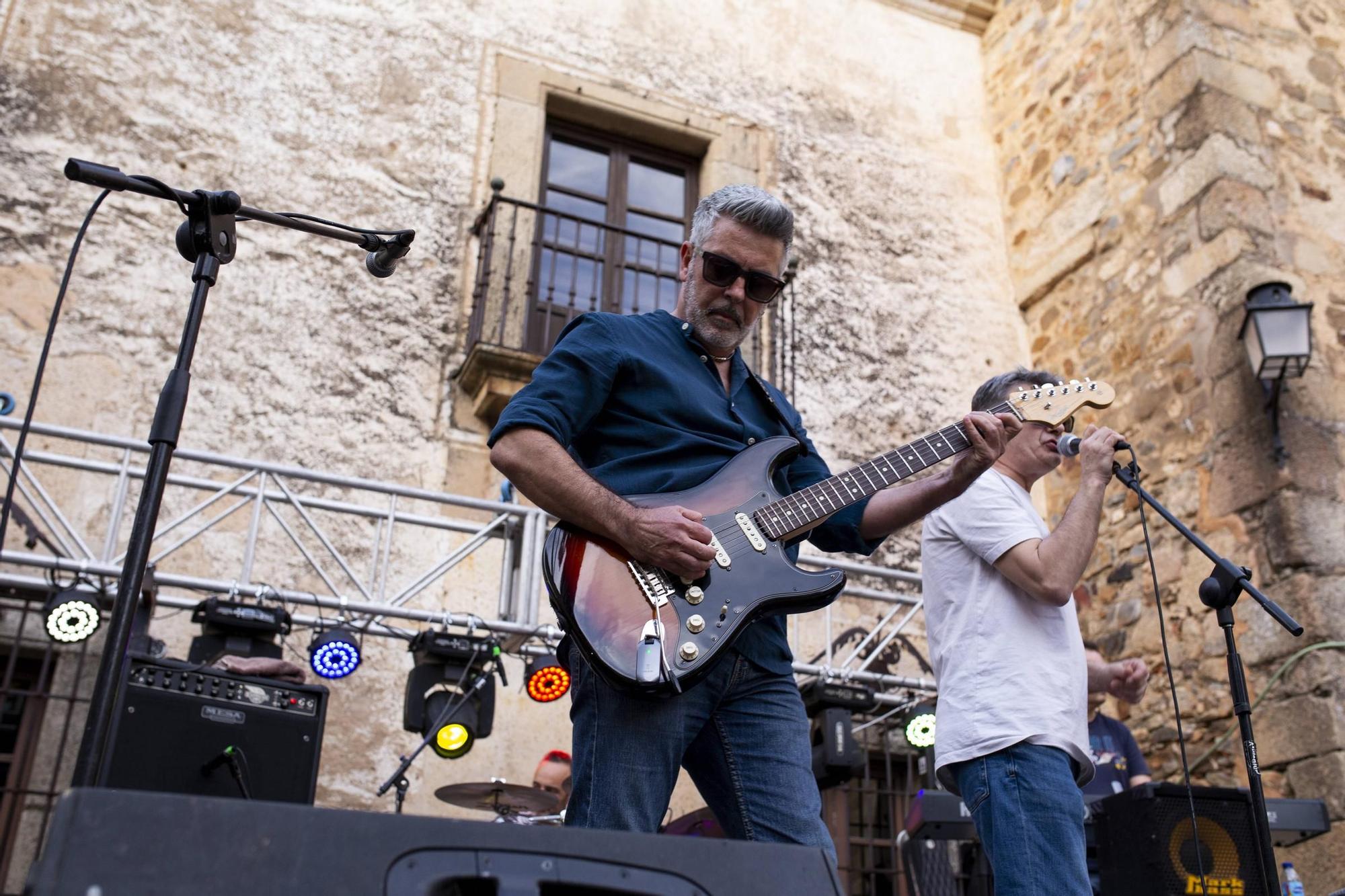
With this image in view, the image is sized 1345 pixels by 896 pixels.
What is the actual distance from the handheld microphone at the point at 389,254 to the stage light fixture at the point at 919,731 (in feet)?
12.8

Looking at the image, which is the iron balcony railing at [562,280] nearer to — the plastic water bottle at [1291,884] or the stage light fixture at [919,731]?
the stage light fixture at [919,731]

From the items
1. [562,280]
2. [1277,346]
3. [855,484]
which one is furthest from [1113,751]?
[562,280]

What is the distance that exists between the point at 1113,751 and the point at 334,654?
3249 mm

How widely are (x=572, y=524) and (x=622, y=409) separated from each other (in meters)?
0.25

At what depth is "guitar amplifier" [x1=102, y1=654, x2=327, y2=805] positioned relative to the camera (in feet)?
12.3

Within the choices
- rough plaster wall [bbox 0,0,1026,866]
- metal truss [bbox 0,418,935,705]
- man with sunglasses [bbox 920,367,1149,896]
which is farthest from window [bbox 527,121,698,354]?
man with sunglasses [bbox 920,367,1149,896]

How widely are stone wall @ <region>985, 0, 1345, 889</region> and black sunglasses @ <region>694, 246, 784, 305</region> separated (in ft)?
13.5

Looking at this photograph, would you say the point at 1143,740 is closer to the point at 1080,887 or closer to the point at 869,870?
the point at 869,870

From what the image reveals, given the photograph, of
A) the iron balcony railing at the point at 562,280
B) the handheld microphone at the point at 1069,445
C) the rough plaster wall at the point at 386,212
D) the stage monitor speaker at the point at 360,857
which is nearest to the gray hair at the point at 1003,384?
the handheld microphone at the point at 1069,445

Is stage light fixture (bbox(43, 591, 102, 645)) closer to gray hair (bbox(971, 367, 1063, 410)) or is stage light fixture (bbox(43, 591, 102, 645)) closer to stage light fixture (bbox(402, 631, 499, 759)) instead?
stage light fixture (bbox(402, 631, 499, 759))

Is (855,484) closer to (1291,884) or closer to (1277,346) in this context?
(1291,884)

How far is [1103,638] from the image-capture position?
669 centimetres

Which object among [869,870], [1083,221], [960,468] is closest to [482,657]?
[869,870]

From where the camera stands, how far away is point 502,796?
5086mm
